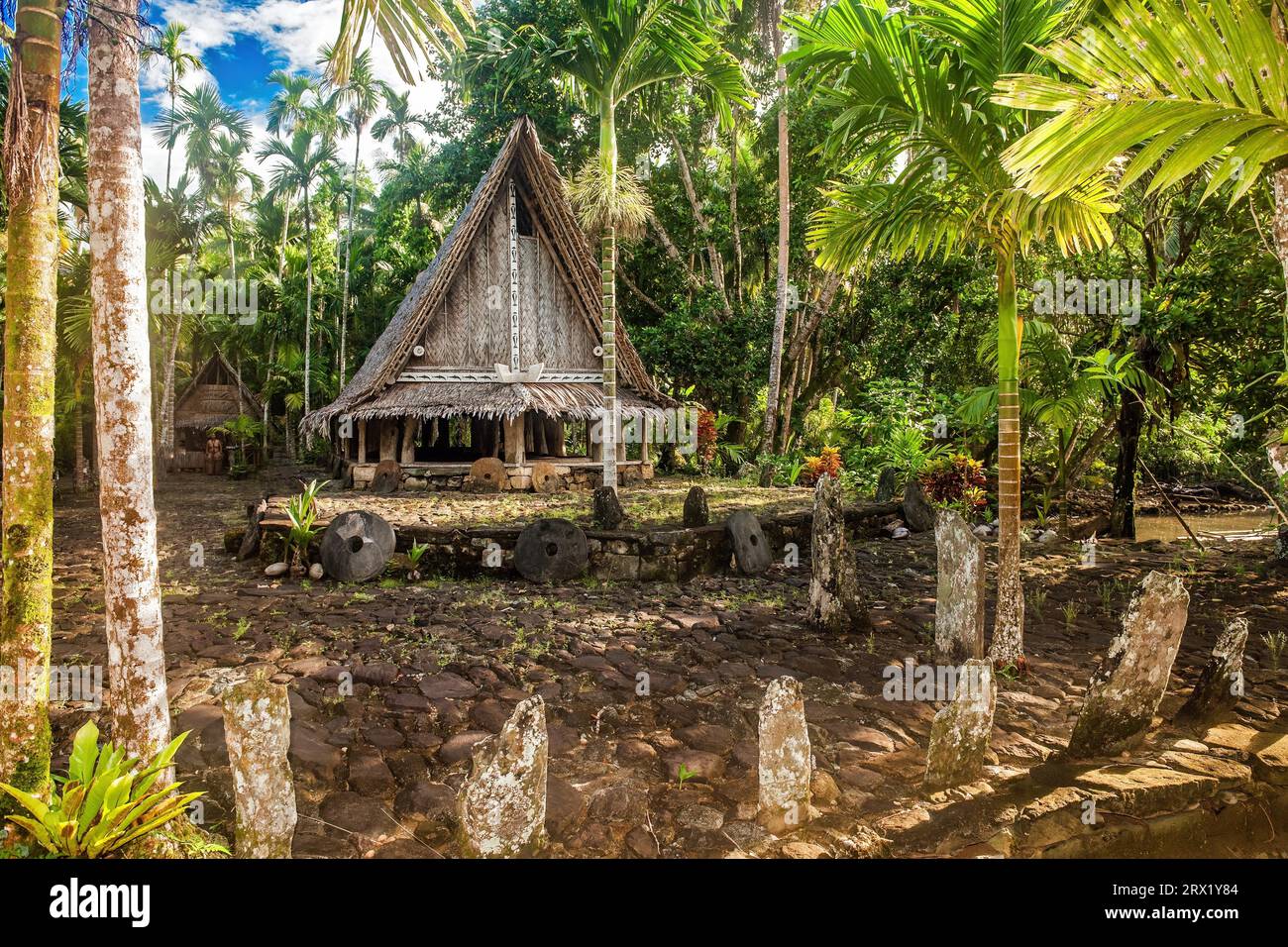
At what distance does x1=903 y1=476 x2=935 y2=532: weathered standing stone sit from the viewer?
1077 centimetres

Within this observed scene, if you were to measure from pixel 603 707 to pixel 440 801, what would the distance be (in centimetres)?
133

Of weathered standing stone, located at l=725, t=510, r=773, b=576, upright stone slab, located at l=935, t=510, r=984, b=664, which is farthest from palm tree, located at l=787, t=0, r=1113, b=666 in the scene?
weathered standing stone, located at l=725, t=510, r=773, b=576

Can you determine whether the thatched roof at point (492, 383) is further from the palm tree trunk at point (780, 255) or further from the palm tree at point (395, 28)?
the palm tree at point (395, 28)

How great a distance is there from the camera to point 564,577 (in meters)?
7.78

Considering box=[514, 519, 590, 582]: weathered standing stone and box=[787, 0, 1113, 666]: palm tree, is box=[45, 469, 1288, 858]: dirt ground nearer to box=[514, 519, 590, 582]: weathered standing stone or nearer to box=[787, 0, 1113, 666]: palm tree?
box=[514, 519, 590, 582]: weathered standing stone

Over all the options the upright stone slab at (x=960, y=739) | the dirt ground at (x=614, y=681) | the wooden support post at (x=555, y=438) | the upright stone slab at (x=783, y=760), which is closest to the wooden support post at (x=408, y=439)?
the wooden support post at (x=555, y=438)

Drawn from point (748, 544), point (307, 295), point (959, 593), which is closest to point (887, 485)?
point (748, 544)

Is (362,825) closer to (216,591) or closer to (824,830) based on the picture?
(824,830)

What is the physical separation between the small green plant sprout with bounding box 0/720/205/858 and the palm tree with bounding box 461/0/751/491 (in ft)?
27.7

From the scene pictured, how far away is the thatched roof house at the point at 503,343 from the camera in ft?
50.0

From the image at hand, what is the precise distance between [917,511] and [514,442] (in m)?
8.45

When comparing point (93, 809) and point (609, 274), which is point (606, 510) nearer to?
point (609, 274)
